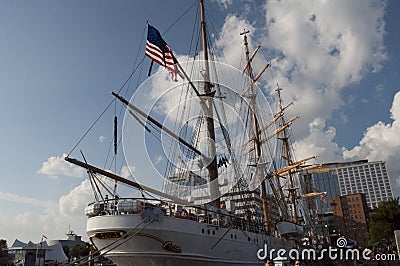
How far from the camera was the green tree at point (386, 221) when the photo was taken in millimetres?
41344

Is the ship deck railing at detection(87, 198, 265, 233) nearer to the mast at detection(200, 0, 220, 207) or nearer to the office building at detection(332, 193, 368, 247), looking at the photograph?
the mast at detection(200, 0, 220, 207)

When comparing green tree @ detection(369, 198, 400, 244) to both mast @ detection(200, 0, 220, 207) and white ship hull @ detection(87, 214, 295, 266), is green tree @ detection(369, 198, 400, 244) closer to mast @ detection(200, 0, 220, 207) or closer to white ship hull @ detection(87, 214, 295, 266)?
mast @ detection(200, 0, 220, 207)

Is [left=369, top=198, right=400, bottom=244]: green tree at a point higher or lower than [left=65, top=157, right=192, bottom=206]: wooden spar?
lower

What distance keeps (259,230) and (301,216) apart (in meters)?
43.2

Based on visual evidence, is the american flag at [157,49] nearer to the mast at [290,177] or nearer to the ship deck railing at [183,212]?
the ship deck railing at [183,212]

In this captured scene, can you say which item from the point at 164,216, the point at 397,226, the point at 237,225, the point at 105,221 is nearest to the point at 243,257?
the point at 237,225

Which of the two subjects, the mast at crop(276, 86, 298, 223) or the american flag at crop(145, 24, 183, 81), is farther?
the mast at crop(276, 86, 298, 223)

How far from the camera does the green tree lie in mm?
41344

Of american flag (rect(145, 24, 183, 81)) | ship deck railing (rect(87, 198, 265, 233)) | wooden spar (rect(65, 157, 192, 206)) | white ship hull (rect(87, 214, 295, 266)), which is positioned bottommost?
white ship hull (rect(87, 214, 295, 266))

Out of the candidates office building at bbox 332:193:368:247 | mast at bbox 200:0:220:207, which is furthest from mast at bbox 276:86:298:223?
office building at bbox 332:193:368:247

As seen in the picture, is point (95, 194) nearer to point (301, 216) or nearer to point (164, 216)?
point (164, 216)

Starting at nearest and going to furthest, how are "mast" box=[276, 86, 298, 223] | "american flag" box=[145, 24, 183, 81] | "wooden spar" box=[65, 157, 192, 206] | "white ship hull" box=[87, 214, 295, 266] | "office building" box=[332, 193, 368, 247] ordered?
"white ship hull" box=[87, 214, 295, 266], "wooden spar" box=[65, 157, 192, 206], "american flag" box=[145, 24, 183, 81], "mast" box=[276, 86, 298, 223], "office building" box=[332, 193, 368, 247]

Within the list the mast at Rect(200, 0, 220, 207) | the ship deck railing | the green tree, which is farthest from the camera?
the green tree

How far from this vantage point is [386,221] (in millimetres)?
41938
